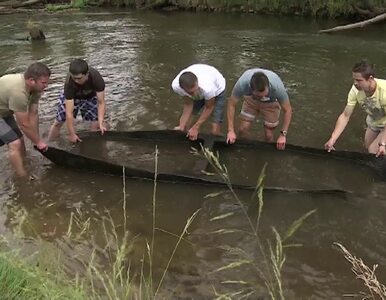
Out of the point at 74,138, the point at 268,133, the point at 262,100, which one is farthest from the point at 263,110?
the point at 74,138

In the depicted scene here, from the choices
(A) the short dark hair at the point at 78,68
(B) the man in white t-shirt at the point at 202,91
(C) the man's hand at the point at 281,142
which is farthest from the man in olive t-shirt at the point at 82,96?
(C) the man's hand at the point at 281,142

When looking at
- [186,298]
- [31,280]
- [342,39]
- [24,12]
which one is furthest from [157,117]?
[24,12]

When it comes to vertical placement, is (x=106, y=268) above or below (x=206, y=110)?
below

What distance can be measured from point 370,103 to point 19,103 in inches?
159

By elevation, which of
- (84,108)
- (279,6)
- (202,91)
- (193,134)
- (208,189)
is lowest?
(208,189)

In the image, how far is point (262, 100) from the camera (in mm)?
6172

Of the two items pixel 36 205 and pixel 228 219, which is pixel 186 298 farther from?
pixel 36 205

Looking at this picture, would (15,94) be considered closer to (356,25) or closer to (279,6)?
(356,25)

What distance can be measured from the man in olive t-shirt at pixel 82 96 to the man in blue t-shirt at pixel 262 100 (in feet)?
5.58

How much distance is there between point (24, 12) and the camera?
2217 centimetres

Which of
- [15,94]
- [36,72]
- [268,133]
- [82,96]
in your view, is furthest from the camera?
[268,133]

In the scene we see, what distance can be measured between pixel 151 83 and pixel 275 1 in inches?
398

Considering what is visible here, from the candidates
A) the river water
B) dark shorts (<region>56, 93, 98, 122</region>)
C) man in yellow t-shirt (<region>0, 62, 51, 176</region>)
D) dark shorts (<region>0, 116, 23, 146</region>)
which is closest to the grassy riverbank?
the river water

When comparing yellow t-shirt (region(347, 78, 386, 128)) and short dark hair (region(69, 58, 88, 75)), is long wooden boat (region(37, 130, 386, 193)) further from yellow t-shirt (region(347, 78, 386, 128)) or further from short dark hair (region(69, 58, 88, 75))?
short dark hair (region(69, 58, 88, 75))
